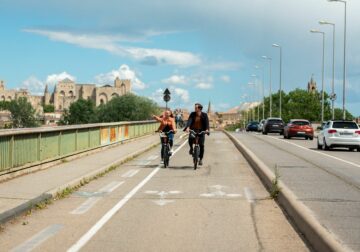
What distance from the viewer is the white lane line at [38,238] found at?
760 centimetres

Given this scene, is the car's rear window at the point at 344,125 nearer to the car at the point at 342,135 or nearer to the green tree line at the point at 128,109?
the car at the point at 342,135

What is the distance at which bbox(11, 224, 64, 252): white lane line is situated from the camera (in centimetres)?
760

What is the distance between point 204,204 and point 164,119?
8836 millimetres

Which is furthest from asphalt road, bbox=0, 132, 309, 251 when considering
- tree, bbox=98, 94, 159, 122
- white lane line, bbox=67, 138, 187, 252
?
tree, bbox=98, 94, 159, 122

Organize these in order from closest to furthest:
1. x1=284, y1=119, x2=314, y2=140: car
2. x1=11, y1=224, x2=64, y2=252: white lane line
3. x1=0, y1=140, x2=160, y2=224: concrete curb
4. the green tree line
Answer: x1=11, y1=224, x2=64, y2=252: white lane line → x1=0, y1=140, x2=160, y2=224: concrete curb → x1=284, y1=119, x2=314, y2=140: car → the green tree line

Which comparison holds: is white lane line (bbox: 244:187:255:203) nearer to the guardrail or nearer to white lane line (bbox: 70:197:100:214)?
white lane line (bbox: 70:197:100:214)

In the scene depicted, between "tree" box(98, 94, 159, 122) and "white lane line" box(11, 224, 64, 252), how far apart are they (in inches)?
3990

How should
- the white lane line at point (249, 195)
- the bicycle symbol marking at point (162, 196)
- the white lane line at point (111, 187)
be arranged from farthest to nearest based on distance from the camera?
the white lane line at point (111, 187), the white lane line at point (249, 195), the bicycle symbol marking at point (162, 196)

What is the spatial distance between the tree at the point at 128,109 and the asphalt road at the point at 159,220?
96.9 meters

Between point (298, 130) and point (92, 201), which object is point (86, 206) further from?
point (298, 130)

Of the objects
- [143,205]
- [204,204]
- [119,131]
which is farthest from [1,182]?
[119,131]

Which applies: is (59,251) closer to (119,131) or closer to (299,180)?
(299,180)

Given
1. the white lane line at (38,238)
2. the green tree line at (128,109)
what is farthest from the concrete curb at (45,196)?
the green tree line at (128,109)

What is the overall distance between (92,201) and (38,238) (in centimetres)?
356
